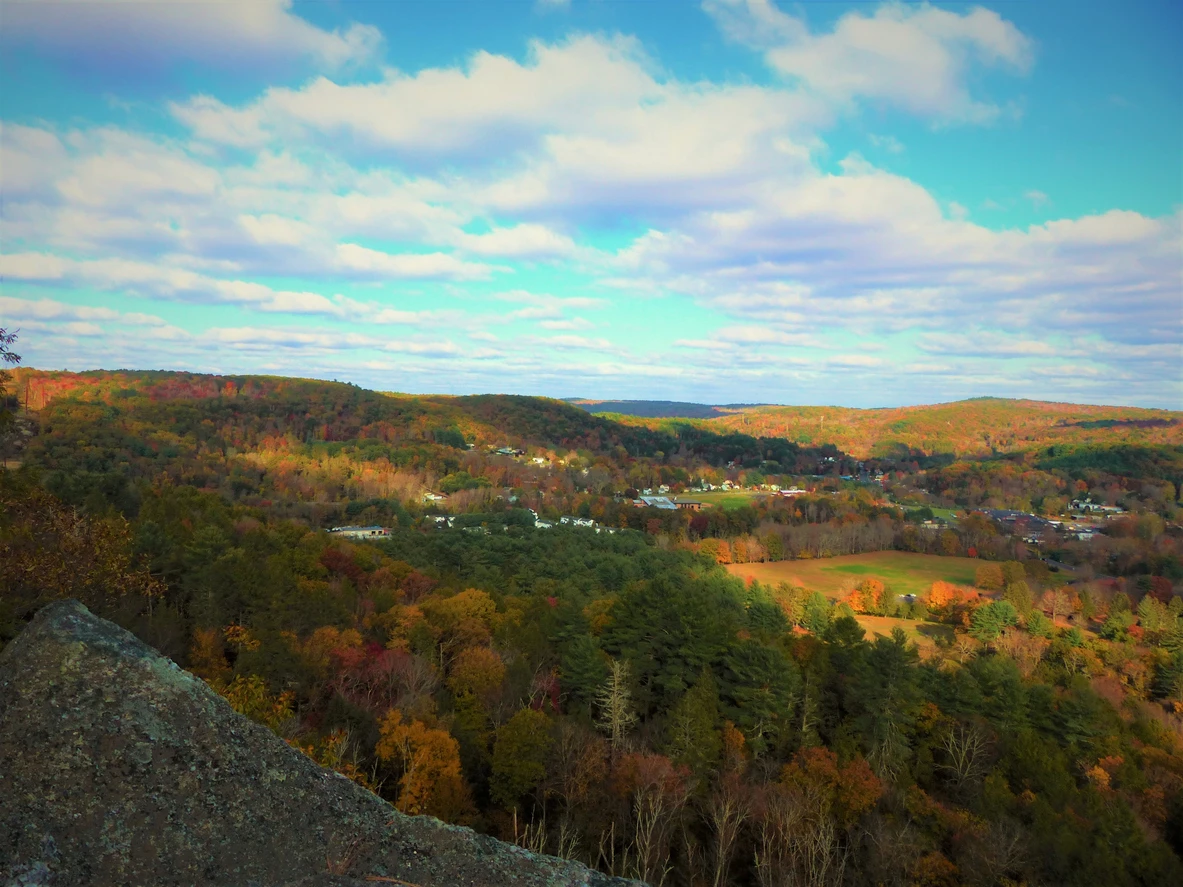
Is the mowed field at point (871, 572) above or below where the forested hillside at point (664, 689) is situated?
below

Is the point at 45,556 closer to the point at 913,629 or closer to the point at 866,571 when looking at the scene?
the point at 913,629

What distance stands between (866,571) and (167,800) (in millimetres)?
73733

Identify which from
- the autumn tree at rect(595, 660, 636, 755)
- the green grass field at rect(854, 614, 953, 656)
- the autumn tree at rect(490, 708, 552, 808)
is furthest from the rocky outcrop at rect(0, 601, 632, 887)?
the green grass field at rect(854, 614, 953, 656)

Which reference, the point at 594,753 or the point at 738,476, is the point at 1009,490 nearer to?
the point at 738,476

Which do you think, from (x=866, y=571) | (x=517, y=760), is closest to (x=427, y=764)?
(x=517, y=760)

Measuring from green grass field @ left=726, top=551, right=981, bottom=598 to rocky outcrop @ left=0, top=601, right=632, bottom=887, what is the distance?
61070 mm

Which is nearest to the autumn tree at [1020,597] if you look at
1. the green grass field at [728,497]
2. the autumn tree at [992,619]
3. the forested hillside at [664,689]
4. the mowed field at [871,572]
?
the forested hillside at [664,689]

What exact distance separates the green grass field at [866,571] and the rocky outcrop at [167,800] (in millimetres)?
61070

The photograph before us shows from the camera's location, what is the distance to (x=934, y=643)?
45250 mm

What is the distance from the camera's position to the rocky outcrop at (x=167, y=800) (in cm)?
306

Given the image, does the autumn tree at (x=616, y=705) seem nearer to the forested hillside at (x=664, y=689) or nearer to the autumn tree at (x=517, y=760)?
the forested hillside at (x=664, y=689)

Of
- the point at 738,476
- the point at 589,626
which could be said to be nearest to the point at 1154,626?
the point at 589,626

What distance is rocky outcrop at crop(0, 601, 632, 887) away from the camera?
3.06 meters

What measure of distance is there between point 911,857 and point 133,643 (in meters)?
18.7
